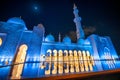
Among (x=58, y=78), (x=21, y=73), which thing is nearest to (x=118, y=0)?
(x=58, y=78)

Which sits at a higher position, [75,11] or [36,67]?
[75,11]

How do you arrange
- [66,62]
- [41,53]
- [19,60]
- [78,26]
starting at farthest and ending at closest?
[78,26] → [66,62] → [41,53] → [19,60]

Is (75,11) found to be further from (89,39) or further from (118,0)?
(118,0)

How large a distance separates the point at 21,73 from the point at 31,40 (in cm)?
500

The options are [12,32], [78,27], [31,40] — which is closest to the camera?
[12,32]

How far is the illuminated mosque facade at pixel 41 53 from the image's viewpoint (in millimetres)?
11969

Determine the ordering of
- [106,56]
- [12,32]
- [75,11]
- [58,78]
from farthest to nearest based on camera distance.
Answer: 1. [75,11]
2. [106,56]
3. [12,32]
4. [58,78]

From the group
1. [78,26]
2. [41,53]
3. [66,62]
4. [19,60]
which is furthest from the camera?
[78,26]

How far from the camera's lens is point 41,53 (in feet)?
50.6

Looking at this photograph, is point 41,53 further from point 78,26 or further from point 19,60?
point 78,26

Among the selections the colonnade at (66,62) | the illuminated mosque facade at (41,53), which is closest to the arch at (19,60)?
the illuminated mosque facade at (41,53)

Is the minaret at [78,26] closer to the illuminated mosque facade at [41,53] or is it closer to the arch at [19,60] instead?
the illuminated mosque facade at [41,53]

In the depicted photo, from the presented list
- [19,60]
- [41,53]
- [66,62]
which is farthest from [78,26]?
[19,60]

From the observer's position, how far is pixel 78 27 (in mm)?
26656
